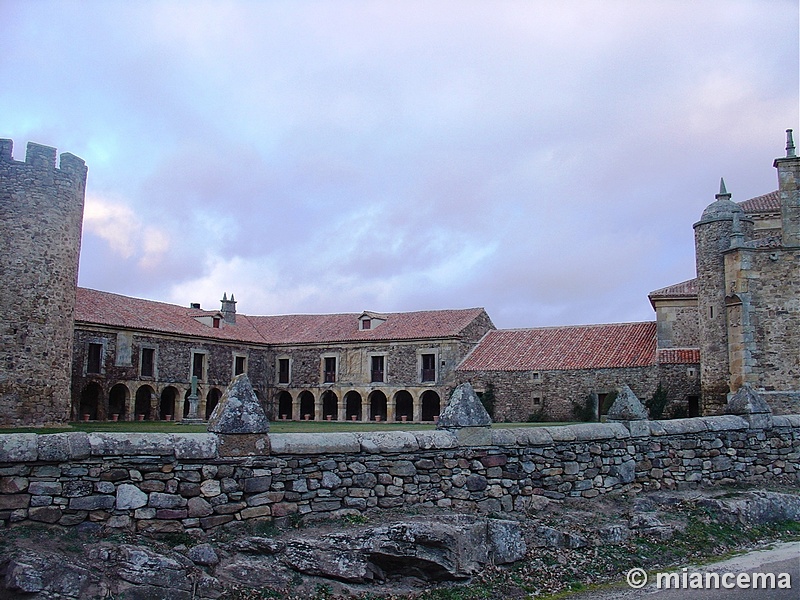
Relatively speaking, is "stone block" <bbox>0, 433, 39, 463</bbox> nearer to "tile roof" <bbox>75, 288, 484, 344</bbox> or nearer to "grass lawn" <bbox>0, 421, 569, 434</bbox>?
"grass lawn" <bbox>0, 421, 569, 434</bbox>

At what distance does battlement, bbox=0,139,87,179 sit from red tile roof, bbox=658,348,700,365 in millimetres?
21201

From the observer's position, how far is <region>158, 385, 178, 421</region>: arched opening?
34688mm

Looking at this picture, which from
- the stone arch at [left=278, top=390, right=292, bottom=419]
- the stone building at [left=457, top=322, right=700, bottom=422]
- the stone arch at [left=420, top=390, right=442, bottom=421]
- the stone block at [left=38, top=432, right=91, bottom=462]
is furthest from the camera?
the stone arch at [left=278, top=390, right=292, bottom=419]

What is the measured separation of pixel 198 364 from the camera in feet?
116

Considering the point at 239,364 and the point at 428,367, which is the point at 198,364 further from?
the point at 428,367

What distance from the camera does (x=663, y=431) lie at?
10.8m

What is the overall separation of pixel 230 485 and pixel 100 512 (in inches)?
50.4

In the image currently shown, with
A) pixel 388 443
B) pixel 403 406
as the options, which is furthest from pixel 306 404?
pixel 388 443

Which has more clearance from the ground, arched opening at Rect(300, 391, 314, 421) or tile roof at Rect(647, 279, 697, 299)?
tile roof at Rect(647, 279, 697, 299)

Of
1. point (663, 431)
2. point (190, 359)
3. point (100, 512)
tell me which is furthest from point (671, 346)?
point (100, 512)

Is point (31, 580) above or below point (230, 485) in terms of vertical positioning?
below

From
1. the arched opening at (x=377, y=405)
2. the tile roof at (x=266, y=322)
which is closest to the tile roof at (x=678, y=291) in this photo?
the tile roof at (x=266, y=322)

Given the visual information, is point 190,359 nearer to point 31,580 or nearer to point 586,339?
Result: point 586,339

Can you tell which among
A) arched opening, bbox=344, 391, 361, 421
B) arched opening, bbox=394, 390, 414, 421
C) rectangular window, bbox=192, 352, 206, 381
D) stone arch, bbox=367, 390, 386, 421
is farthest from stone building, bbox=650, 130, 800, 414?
rectangular window, bbox=192, 352, 206, 381
